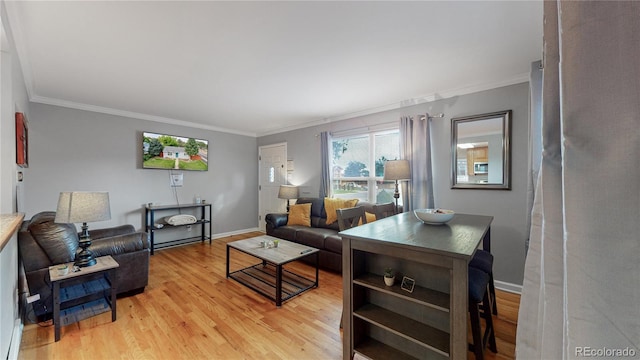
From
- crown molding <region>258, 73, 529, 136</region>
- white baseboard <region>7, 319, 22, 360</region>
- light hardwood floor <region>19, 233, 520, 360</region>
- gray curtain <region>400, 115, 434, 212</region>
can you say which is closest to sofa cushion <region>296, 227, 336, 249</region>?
light hardwood floor <region>19, 233, 520, 360</region>

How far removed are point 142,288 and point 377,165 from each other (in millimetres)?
3351

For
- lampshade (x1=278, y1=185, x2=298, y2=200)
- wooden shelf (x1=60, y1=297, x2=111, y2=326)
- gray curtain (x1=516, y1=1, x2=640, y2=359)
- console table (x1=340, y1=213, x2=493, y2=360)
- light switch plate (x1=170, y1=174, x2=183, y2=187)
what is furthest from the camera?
lampshade (x1=278, y1=185, x2=298, y2=200)

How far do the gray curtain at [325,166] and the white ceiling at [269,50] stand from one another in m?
0.96

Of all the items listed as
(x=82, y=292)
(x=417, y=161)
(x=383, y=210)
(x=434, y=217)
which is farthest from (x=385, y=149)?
(x=82, y=292)

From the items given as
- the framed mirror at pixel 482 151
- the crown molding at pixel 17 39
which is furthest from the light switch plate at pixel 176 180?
the framed mirror at pixel 482 151

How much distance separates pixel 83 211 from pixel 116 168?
2.32 meters

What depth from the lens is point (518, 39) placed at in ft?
6.38

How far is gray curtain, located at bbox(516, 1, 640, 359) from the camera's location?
1.14ft

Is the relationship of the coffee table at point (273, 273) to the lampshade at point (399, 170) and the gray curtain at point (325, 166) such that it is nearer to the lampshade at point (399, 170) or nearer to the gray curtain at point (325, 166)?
the lampshade at point (399, 170)

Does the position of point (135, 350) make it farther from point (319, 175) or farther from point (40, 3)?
point (319, 175)

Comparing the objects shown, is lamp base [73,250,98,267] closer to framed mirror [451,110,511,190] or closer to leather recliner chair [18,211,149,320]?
leather recliner chair [18,211,149,320]

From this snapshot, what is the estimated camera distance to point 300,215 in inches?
164

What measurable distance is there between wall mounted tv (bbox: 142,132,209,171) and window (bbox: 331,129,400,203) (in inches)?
101

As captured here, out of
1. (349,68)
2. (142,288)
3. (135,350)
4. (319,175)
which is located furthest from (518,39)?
(142,288)
